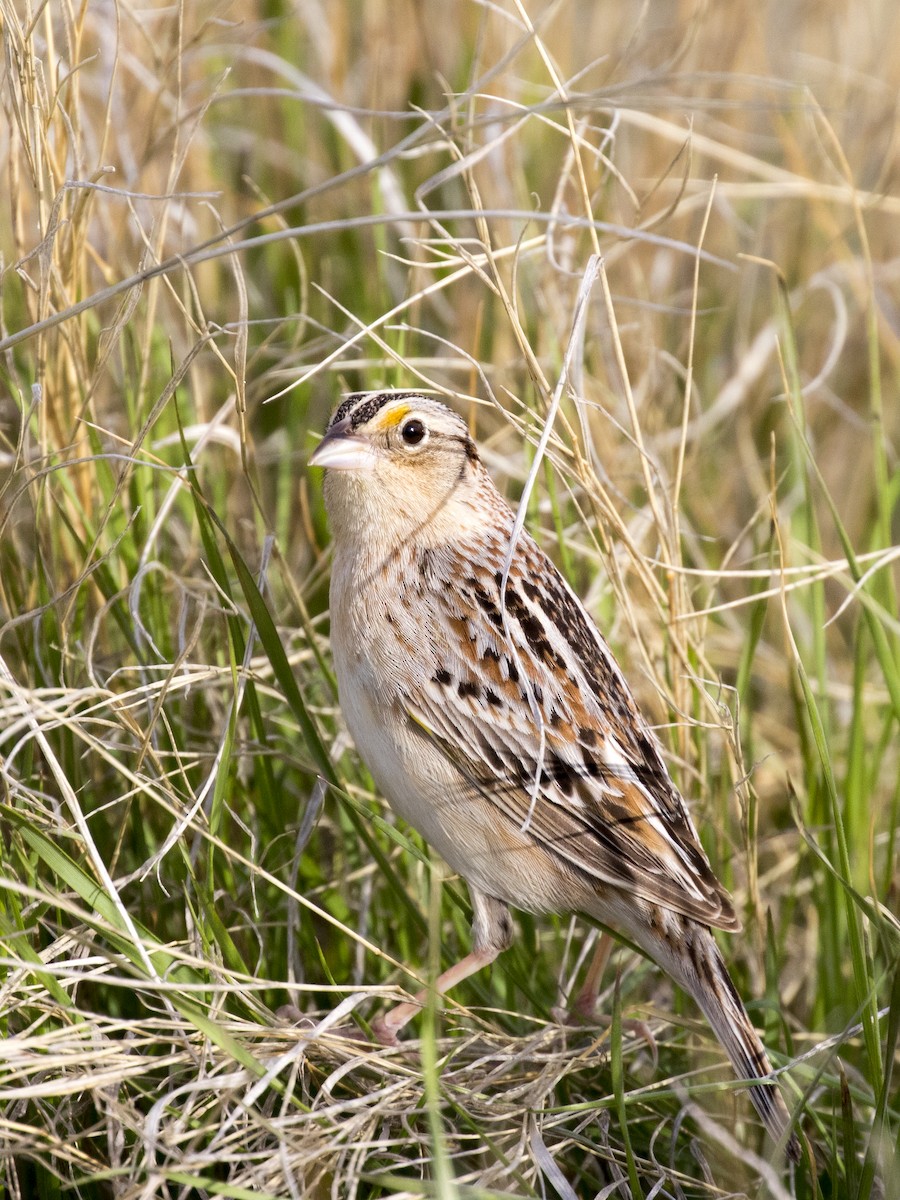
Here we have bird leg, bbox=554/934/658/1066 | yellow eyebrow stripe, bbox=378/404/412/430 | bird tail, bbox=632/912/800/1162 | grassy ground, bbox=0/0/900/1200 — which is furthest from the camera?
bird leg, bbox=554/934/658/1066

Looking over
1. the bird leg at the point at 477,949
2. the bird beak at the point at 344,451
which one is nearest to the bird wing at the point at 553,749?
the bird leg at the point at 477,949

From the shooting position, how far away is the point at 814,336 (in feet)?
22.6

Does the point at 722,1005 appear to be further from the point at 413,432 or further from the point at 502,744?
the point at 413,432

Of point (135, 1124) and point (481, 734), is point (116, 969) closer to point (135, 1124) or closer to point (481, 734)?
point (135, 1124)

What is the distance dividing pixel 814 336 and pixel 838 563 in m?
3.56

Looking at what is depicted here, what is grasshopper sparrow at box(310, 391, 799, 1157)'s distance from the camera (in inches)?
127

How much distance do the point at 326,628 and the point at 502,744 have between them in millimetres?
1263

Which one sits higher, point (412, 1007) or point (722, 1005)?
point (722, 1005)

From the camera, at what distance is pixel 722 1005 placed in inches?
122

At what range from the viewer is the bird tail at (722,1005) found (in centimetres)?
301

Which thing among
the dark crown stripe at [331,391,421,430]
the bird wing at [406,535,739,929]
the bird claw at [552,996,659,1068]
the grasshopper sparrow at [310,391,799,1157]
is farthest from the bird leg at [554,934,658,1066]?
the dark crown stripe at [331,391,421,430]

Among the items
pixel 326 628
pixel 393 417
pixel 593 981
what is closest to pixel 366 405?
pixel 393 417

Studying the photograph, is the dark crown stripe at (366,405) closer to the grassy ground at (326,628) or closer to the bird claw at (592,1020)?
the grassy ground at (326,628)

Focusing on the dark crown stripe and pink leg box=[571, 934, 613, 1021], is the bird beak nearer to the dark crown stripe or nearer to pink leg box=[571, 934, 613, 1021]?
the dark crown stripe
